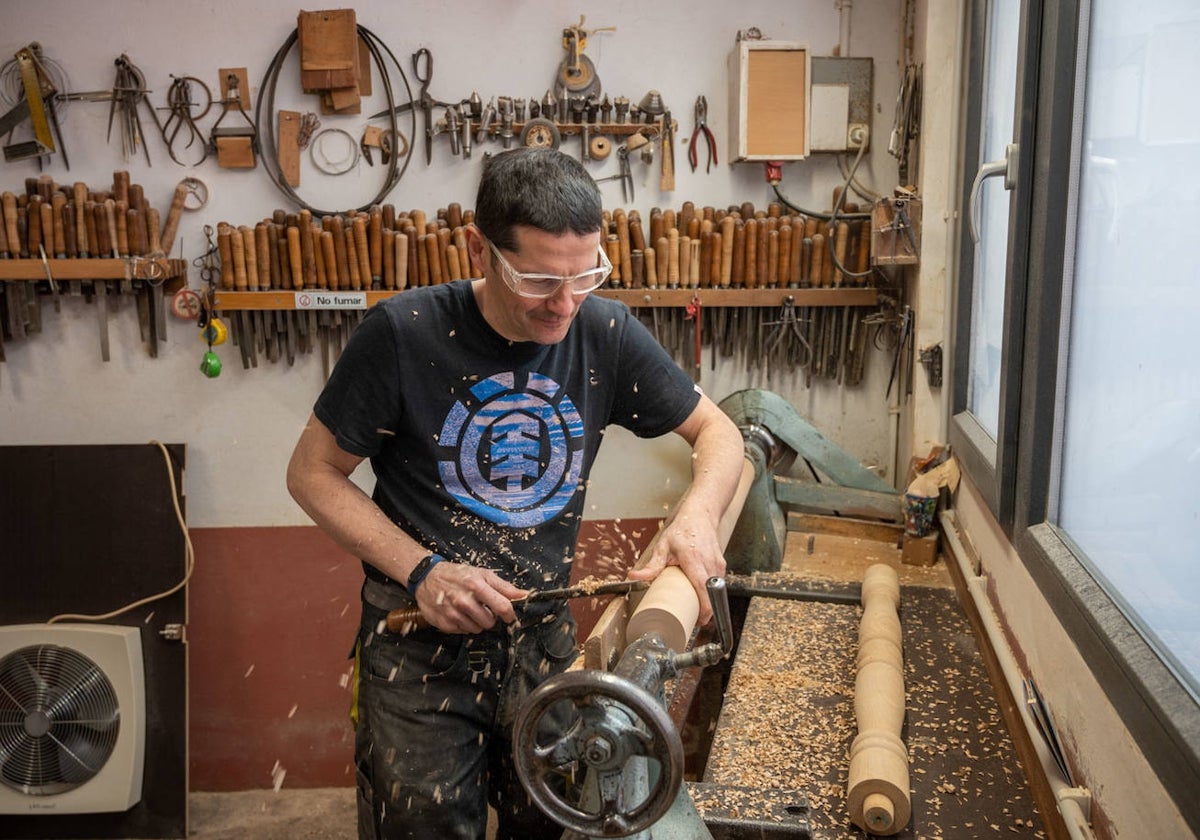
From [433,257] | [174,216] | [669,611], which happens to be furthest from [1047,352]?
[174,216]

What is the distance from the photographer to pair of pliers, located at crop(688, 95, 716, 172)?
4.02 m

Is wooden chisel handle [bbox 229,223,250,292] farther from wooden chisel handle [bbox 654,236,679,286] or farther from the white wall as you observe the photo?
wooden chisel handle [bbox 654,236,679,286]

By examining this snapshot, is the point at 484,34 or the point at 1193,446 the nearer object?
the point at 1193,446

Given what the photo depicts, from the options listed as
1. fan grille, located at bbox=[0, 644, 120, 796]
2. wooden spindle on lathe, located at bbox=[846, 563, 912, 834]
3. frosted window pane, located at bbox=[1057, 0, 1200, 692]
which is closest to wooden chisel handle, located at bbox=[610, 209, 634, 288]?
wooden spindle on lathe, located at bbox=[846, 563, 912, 834]

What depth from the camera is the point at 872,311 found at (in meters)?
4.07

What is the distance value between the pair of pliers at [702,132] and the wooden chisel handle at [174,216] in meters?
2.03

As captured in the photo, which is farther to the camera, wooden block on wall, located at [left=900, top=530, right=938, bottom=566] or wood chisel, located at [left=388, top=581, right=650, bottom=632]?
wooden block on wall, located at [left=900, top=530, right=938, bottom=566]

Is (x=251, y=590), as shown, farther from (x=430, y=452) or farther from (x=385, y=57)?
(x=430, y=452)

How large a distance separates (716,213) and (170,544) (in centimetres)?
261

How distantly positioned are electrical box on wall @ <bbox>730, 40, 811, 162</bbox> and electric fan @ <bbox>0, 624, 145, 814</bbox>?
10.4 feet

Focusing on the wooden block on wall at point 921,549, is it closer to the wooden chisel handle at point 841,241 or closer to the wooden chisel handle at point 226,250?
the wooden chisel handle at point 841,241

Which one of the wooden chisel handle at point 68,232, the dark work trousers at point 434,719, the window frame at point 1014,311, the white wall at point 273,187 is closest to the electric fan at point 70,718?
the white wall at point 273,187

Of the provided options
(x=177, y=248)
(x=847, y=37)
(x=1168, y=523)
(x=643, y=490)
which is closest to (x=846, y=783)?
(x=1168, y=523)

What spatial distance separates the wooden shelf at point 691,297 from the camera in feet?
12.8
